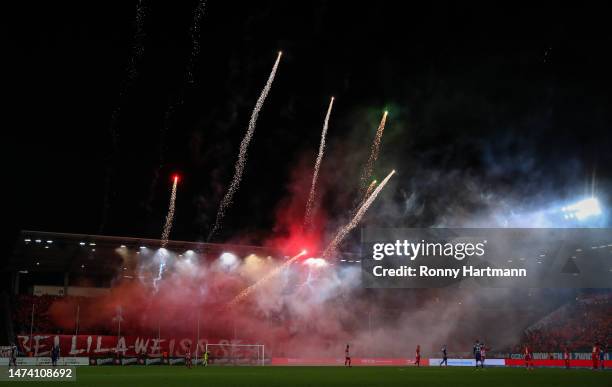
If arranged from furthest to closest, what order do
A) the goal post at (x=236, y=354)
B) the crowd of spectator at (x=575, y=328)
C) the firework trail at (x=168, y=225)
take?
the goal post at (x=236, y=354)
the crowd of spectator at (x=575, y=328)
the firework trail at (x=168, y=225)

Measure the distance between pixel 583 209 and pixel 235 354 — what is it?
3300 centimetres

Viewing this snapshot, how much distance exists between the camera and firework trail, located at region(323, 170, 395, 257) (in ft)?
168

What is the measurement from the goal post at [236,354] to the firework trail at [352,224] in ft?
37.7

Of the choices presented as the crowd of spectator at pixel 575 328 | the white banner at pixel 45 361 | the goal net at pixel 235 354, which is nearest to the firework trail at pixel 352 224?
the goal net at pixel 235 354

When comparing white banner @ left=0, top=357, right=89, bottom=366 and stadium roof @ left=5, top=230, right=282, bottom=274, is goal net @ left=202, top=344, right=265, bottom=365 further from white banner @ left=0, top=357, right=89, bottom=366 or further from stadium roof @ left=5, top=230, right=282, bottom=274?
white banner @ left=0, top=357, right=89, bottom=366

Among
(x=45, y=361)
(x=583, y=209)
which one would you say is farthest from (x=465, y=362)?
(x=45, y=361)

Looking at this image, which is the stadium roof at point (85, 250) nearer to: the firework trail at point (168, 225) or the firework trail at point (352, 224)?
the firework trail at point (168, 225)

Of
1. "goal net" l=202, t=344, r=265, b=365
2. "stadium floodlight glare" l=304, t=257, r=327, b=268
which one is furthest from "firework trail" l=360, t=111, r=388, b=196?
"goal net" l=202, t=344, r=265, b=365

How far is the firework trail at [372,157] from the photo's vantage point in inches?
1839

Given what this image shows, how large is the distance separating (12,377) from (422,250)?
80.0 ft

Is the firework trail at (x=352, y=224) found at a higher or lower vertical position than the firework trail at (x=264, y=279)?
higher

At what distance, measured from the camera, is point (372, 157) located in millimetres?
49875

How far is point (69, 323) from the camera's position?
56.0 meters

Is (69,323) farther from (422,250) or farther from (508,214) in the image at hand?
(508,214)
